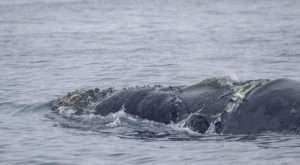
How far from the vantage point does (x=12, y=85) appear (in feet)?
69.7

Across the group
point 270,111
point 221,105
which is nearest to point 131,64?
point 221,105

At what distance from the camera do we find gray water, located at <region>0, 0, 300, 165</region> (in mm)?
12055

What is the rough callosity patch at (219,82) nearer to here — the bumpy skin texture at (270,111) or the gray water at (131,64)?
the bumpy skin texture at (270,111)

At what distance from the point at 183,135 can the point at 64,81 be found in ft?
32.5

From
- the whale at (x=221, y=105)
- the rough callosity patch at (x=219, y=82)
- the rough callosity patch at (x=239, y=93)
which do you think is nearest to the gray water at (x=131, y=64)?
the whale at (x=221, y=105)

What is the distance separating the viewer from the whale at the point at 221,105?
1218cm

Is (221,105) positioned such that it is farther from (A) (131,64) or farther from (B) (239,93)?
(A) (131,64)

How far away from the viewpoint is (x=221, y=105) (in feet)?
42.3

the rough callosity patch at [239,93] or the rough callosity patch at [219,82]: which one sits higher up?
the rough callosity patch at [219,82]

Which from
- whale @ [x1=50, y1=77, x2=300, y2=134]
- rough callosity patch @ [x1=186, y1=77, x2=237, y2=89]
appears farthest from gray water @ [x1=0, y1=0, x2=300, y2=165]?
rough callosity patch @ [x1=186, y1=77, x2=237, y2=89]

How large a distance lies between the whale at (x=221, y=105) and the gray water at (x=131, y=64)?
8.9 inches

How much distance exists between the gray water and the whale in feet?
0.74

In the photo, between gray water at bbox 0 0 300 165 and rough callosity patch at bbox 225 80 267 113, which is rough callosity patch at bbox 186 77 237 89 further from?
gray water at bbox 0 0 300 165

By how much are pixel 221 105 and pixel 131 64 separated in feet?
41.8
